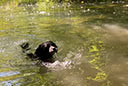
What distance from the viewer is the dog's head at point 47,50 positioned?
201 inches

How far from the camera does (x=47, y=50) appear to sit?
209 inches

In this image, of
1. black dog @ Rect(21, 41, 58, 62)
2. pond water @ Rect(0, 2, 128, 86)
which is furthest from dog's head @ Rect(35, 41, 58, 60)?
pond water @ Rect(0, 2, 128, 86)

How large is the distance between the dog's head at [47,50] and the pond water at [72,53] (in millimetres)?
312

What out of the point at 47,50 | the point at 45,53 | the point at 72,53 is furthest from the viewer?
the point at 72,53

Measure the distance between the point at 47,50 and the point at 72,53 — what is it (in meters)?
0.80

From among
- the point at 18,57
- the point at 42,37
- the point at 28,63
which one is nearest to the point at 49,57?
the point at 28,63

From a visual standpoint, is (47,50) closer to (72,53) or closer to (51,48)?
(51,48)

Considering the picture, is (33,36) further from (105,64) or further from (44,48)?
(105,64)

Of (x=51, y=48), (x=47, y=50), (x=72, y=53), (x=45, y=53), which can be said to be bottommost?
(x=72, y=53)

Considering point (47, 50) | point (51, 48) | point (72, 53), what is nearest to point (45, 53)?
point (47, 50)

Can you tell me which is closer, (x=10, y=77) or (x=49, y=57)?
(x=10, y=77)

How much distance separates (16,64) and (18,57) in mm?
551

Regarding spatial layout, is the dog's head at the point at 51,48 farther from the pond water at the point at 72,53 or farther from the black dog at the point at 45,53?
the pond water at the point at 72,53

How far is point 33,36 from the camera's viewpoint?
24.6ft
